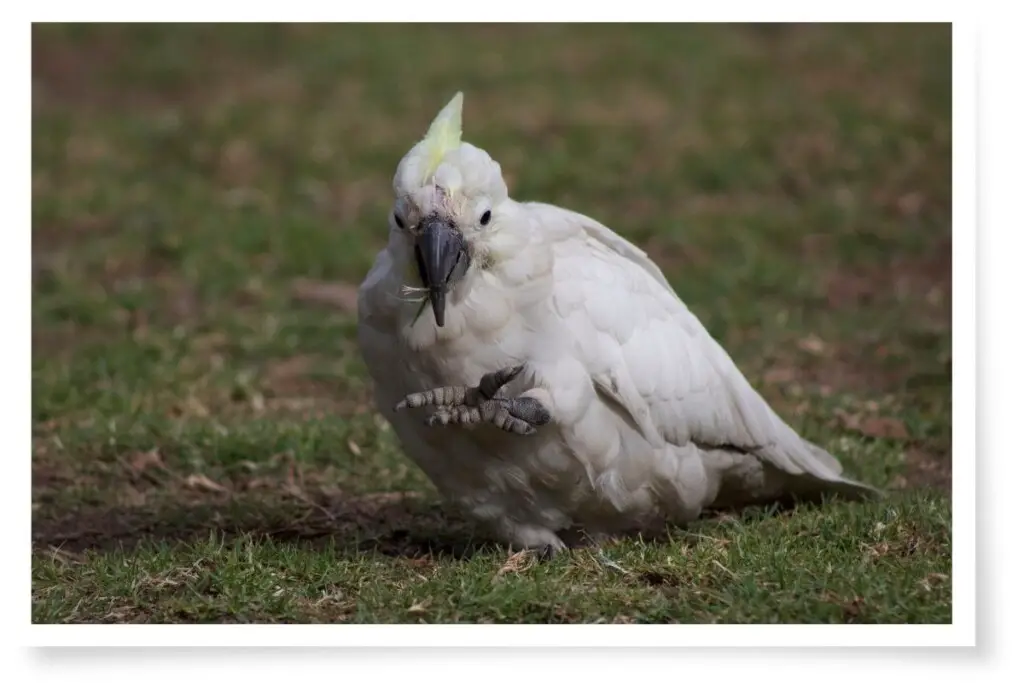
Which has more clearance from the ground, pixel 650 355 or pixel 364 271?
pixel 364 271

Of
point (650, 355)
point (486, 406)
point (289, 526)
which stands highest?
point (650, 355)

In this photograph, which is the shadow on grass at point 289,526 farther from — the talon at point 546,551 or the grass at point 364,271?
the talon at point 546,551

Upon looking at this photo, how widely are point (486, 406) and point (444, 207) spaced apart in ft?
1.89

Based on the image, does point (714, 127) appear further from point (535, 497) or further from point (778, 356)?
point (535, 497)

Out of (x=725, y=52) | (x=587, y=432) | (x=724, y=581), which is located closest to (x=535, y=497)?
(x=587, y=432)

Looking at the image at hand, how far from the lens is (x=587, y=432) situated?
433 cm

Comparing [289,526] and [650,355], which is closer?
[650,355]

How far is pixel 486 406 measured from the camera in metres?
4.20

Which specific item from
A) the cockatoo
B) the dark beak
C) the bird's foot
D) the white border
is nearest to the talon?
the cockatoo

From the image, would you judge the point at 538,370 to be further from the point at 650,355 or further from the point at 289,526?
the point at 289,526

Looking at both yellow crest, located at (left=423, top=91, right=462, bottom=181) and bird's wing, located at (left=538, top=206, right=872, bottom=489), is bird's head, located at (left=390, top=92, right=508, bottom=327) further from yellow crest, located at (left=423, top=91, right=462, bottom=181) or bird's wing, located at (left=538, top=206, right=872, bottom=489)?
bird's wing, located at (left=538, top=206, right=872, bottom=489)

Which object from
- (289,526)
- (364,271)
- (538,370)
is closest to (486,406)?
(538,370)

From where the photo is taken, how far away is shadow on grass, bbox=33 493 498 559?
5020mm
